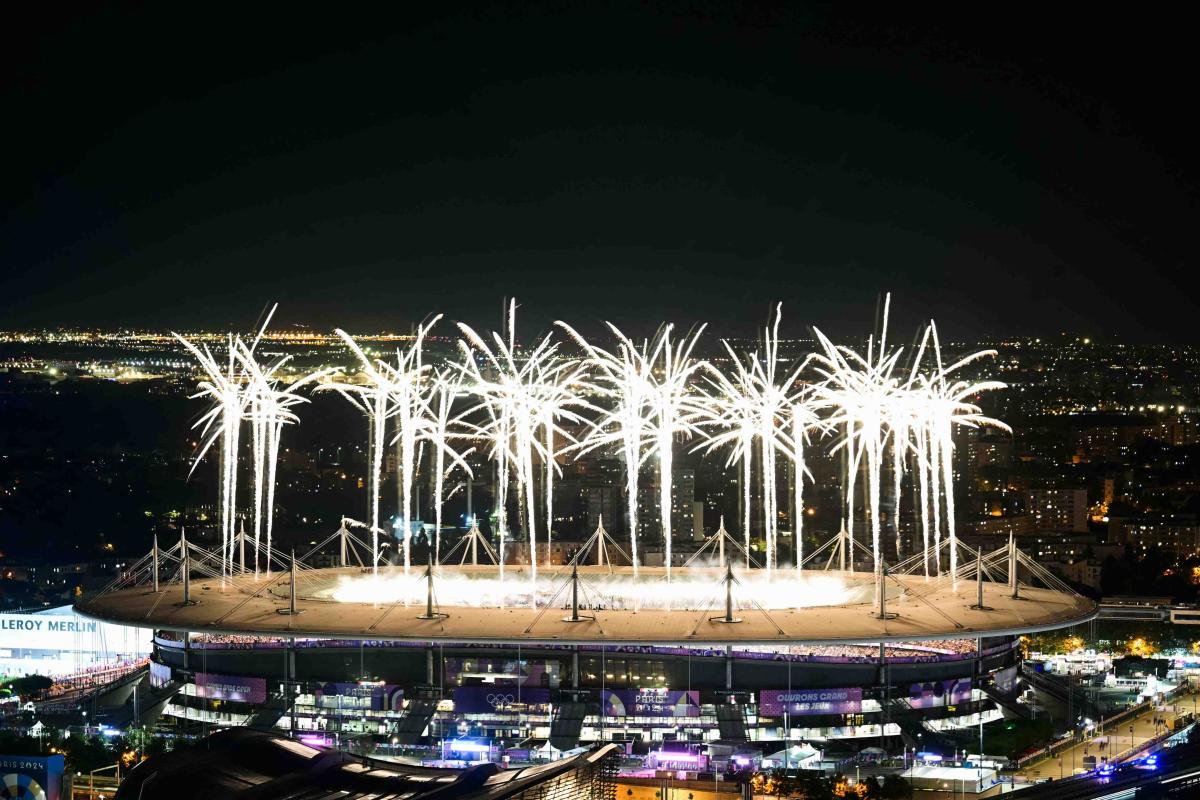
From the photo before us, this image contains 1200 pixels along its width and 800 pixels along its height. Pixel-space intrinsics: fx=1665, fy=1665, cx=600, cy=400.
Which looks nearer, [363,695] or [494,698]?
[494,698]

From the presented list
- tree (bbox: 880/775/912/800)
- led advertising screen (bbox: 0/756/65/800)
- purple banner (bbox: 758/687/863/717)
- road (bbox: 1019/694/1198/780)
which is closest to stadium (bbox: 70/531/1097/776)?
purple banner (bbox: 758/687/863/717)

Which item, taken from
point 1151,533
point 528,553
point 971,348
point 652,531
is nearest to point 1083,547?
point 1151,533

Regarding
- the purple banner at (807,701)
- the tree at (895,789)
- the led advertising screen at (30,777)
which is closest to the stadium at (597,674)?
the purple banner at (807,701)

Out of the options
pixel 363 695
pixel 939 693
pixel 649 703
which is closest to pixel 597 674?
pixel 649 703

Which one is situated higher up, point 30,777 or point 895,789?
point 30,777

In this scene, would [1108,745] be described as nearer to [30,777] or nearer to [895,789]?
[895,789]

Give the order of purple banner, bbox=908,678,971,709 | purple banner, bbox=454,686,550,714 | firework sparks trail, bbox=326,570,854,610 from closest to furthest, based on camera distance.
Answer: purple banner, bbox=454,686,550,714 → purple banner, bbox=908,678,971,709 → firework sparks trail, bbox=326,570,854,610

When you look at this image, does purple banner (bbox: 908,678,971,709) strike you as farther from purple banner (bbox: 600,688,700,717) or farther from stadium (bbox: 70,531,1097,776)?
purple banner (bbox: 600,688,700,717)
